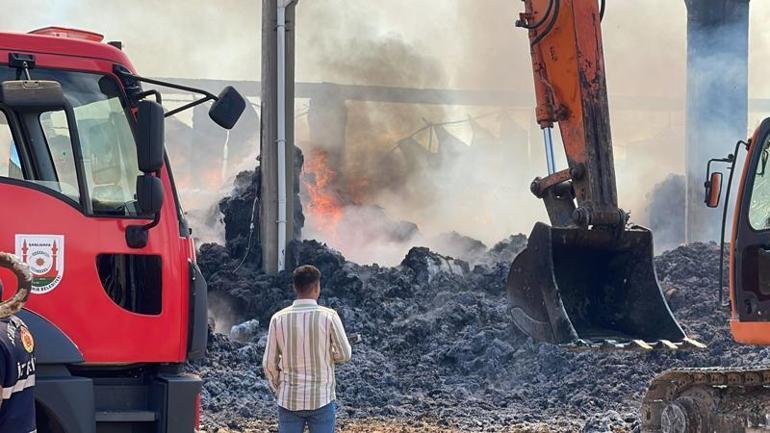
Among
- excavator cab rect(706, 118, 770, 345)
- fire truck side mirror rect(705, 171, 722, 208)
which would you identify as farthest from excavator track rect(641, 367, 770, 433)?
fire truck side mirror rect(705, 171, 722, 208)

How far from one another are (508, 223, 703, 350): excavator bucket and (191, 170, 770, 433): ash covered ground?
270 centimetres

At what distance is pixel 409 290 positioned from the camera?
732 inches

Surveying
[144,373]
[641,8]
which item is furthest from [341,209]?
[144,373]

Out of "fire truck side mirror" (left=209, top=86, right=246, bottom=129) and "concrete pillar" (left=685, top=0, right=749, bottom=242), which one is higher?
"concrete pillar" (left=685, top=0, right=749, bottom=242)

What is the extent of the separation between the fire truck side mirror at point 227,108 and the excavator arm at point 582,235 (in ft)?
11.1

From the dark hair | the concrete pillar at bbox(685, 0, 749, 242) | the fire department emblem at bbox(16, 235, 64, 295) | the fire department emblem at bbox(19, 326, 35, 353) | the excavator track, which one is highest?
the concrete pillar at bbox(685, 0, 749, 242)

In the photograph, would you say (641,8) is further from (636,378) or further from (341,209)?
(636,378)

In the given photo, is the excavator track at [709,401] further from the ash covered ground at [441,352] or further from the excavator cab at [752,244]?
the ash covered ground at [441,352]

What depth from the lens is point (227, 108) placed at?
273 inches

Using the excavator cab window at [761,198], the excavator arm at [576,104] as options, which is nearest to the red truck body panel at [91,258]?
the excavator arm at [576,104]

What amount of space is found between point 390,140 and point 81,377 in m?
22.4

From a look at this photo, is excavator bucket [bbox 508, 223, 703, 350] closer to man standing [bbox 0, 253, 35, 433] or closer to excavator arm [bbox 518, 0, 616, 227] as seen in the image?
excavator arm [bbox 518, 0, 616, 227]

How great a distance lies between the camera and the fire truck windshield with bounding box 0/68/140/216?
Answer: 6.36 meters

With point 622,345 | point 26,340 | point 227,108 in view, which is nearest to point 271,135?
point 622,345
